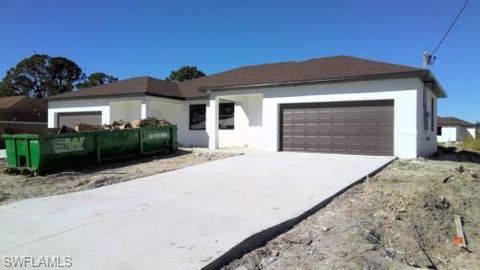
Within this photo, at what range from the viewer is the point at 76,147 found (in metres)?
14.1

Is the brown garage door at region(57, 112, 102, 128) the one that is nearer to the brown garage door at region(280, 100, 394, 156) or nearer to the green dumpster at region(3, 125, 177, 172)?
the green dumpster at region(3, 125, 177, 172)

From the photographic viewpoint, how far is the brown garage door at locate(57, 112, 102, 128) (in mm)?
25062

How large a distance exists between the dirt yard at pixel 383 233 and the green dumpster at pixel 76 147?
9.31 meters

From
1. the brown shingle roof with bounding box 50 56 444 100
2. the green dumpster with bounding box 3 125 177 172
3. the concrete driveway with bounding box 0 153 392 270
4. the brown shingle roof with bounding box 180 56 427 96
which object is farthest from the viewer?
the brown shingle roof with bounding box 180 56 427 96

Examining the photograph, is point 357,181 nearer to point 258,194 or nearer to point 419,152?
point 258,194

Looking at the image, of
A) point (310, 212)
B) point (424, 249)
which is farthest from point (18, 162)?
point (424, 249)

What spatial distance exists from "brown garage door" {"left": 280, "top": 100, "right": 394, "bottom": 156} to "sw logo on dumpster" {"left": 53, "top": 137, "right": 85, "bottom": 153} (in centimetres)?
910

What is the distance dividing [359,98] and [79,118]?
17521mm

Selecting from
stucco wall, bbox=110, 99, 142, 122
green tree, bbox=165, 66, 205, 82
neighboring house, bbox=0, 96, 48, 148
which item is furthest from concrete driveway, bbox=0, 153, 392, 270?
green tree, bbox=165, 66, 205, 82

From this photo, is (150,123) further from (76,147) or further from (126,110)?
(126,110)

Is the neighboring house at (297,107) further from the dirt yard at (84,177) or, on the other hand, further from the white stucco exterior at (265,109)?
the dirt yard at (84,177)

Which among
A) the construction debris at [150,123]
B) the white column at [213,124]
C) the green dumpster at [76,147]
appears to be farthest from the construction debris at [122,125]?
the white column at [213,124]

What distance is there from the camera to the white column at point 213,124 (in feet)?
69.6

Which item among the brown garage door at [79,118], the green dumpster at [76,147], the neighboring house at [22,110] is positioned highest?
the neighboring house at [22,110]
